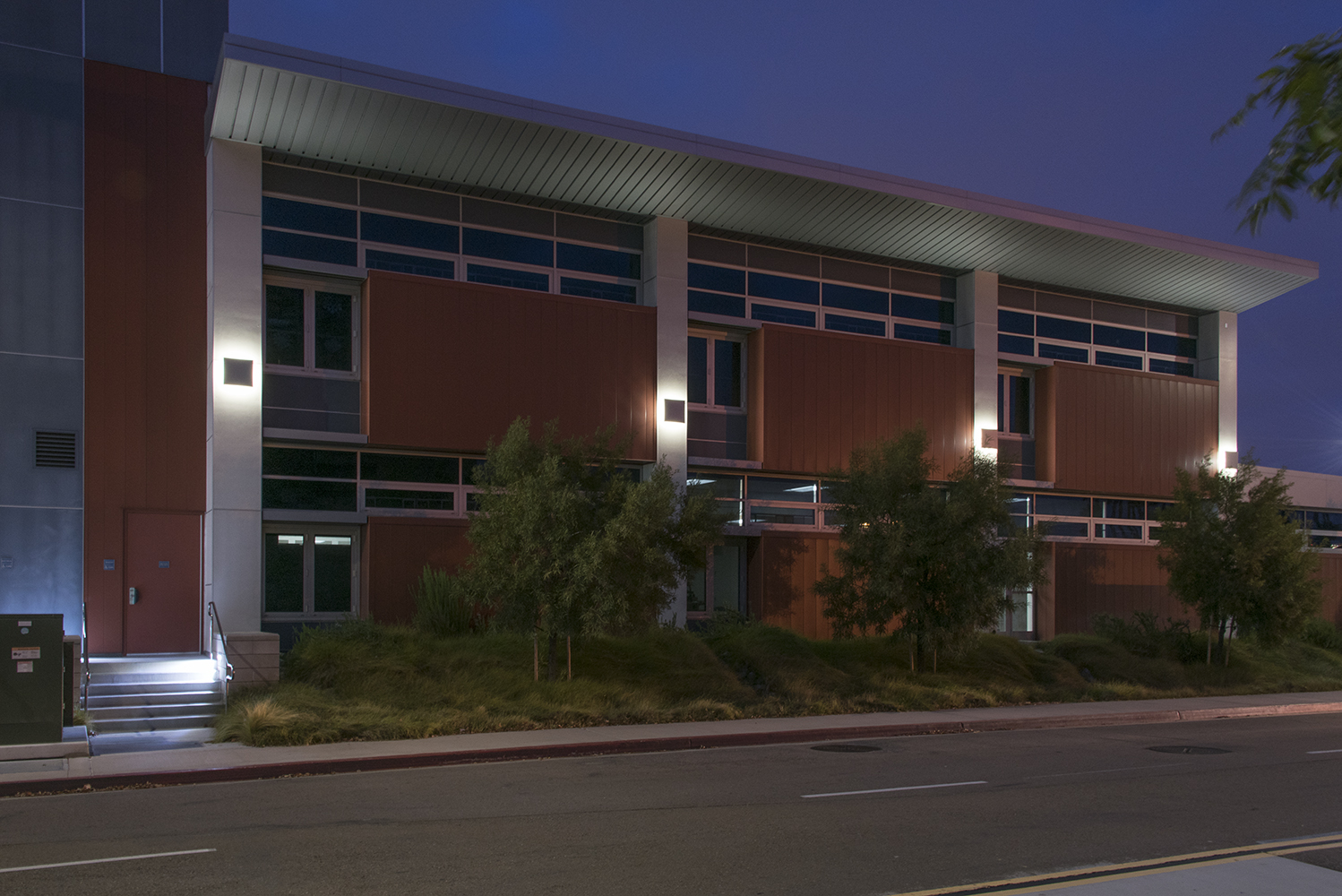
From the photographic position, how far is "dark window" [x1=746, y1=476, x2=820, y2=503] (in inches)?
1000

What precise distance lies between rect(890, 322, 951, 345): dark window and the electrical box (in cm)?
2049

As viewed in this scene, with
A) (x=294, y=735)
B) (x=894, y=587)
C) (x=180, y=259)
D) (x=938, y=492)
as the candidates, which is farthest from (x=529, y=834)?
(x=180, y=259)

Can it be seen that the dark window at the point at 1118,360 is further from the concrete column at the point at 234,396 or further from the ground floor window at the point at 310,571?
the concrete column at the point at 234,396

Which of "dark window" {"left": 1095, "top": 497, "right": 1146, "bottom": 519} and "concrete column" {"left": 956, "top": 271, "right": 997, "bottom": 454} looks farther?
"dark window" {"left": 1095, "top": 497, "right": 1146, "bottom": 519}

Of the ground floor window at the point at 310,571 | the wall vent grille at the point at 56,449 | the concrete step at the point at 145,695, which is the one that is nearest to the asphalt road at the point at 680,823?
the concrete step at the point at 145,695

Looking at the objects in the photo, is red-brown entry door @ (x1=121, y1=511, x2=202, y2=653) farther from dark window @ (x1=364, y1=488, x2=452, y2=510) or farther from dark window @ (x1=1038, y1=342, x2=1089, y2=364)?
dark window @ (x1=1038, y1=342, x2=1089, y2=364)

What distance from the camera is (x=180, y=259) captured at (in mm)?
20438

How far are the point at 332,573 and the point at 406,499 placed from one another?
2056mm

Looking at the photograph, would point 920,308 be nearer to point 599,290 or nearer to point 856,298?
point 856,298

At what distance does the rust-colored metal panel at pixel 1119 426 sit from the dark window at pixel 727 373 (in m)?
9.26

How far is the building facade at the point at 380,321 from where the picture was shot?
19.4 metres

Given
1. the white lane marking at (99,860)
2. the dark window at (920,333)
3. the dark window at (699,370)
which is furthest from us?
the dark window at (920,333)

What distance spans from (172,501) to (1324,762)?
19366mm

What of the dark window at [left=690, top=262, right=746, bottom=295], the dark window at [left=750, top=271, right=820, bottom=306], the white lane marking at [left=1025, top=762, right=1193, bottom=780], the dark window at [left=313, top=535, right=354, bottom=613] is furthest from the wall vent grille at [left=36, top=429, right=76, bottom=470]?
the white lane marking at [left=1025, top=762, right=1193, bottom=780]
